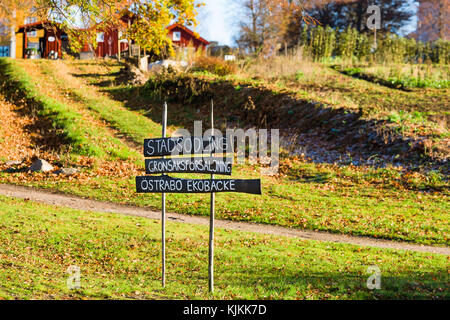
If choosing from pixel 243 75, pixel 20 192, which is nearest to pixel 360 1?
pixel 243 75

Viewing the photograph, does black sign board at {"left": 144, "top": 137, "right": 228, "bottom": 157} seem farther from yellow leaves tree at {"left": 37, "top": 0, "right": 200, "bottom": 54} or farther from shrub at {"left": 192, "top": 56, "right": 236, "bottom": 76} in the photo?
shrub at {"left": 192, "top": 56, "right": 236, "bottom": 76}

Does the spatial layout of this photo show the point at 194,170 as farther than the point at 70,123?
No

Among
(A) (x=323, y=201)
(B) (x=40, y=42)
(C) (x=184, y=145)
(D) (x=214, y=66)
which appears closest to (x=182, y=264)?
(C) (x=184, y=145)

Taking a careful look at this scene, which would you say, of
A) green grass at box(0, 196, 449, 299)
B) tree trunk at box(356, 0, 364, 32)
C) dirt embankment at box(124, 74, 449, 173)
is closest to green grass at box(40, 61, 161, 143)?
dirt embankment at box(124, 74, 449, 173)

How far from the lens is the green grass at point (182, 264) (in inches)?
281

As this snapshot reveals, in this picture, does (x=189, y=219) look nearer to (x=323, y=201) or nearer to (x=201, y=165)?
(x=323, y=201)

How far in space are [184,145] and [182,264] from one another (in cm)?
272

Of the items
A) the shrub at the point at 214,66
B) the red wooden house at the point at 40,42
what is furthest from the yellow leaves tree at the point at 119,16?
the red wooden house at the point at 40,42

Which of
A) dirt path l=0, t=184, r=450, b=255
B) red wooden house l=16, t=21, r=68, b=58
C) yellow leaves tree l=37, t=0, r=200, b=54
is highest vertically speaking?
red wooden house l=16, t=21, r=68, b=58

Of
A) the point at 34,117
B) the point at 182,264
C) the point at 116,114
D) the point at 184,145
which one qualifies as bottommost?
the point at 182,264

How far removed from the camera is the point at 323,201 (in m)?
14.1

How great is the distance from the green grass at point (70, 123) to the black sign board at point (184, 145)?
1109 cm

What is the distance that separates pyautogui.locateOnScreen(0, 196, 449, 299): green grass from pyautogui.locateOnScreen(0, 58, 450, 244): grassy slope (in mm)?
1733

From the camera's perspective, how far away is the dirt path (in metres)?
10.7
